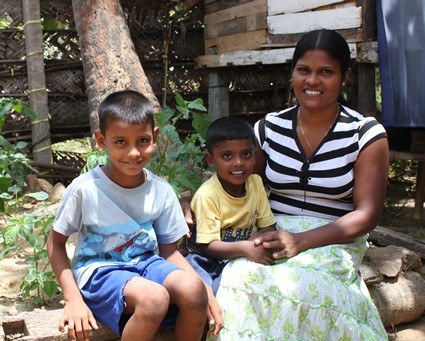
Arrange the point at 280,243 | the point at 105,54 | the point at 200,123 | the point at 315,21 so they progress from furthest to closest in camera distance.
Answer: the point at 315,21 < the point at 105,54 < the point at 200,123 < the point at 280,243

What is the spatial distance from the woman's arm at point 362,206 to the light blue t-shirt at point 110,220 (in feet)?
1.67

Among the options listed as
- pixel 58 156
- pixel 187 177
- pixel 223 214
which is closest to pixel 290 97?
pixel 58 156

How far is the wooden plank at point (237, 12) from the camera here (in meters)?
6.32

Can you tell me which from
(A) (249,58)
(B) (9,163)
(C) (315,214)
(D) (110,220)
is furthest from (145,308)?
(A) (249,58)

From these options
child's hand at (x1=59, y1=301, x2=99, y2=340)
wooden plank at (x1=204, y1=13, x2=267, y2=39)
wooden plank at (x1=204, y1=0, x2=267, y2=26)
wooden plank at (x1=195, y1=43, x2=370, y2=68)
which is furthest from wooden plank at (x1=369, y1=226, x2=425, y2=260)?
wooden plank at (x1=204, y1=0, x2=267, y2=26)

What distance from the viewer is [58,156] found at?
21.6 feet

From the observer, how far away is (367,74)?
18.4ft

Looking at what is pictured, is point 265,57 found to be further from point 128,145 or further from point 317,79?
point 128,145

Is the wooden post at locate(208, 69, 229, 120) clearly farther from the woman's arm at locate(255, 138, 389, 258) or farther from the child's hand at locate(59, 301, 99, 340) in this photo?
the child's hand at locate(59, 301, 99, 340)

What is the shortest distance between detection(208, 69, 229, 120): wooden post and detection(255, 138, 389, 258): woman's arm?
4.67m

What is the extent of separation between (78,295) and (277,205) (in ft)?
3.45

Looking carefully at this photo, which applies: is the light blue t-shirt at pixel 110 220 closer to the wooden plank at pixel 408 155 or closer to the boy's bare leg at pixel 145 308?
the boy's bare leg at pixel 145 308

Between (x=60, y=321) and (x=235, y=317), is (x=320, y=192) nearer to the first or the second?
(x=235, y=317)

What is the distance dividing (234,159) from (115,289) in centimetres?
78
